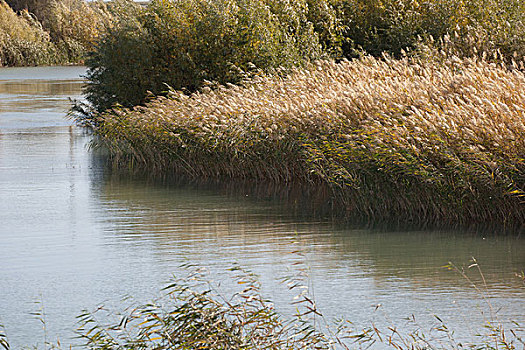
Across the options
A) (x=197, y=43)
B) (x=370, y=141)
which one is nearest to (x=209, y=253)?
(x=370, y=141)

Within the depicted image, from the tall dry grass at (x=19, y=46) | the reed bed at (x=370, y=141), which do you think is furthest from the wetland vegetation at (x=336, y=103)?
the tall dry grass at (x=19, y=46)

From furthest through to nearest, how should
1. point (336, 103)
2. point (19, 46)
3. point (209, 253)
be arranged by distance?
point (19, 46)
point (336, 103)
point (209, 253)

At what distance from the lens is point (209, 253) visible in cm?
1008

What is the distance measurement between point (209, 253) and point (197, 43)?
1226cm

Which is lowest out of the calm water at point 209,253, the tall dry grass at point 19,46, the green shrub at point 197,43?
the calm water at point 209,253

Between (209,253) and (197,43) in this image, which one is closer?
(209,253)

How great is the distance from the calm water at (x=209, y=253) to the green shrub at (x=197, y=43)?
5740 millimetres

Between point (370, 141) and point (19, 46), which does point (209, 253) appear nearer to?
point (370, 141)

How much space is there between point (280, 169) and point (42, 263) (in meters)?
5.67

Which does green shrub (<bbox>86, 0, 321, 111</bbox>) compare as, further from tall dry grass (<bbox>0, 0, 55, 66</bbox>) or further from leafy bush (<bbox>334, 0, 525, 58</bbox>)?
tall dry grass (<bbox>0, 0, 55, 66</bbox>)

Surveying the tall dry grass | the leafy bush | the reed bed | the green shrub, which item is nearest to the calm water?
the reed bed

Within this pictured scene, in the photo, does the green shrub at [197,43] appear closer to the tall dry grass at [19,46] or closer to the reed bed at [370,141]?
the reed bed at [370,141]

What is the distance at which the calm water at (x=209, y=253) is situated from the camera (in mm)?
7770

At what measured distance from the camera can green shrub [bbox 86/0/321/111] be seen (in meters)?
21.2
